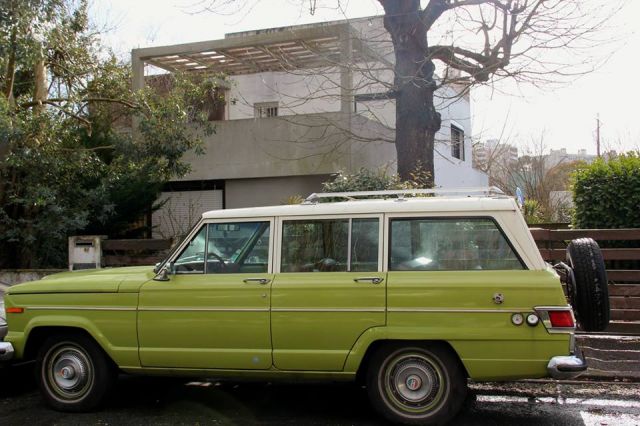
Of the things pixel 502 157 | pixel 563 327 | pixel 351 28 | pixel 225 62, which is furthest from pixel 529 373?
pixel 502 157

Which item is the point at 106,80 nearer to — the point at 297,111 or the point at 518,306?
the point at 297,111

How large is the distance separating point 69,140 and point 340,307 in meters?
10.1

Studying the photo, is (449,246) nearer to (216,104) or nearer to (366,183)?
(366,183)

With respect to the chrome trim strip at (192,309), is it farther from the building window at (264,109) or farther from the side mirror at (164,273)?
the building window at (264,109)

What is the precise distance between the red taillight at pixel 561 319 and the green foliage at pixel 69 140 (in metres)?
9.67

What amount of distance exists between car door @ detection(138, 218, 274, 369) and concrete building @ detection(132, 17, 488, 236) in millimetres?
8292

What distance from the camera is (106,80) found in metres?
13.8

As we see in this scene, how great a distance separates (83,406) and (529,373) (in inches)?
150

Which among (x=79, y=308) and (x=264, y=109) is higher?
(x=264, y=109)

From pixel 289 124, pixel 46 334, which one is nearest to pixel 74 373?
pixel 46 334

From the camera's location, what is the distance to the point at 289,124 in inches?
606

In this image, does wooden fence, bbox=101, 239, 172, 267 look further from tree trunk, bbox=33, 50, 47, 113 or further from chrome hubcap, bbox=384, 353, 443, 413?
chrome hubcap, bbox=384, 353, 443, 413

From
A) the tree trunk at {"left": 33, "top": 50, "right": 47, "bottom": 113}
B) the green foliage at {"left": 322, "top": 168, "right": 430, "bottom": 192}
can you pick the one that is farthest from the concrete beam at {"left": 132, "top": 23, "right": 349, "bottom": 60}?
the green foliage at {"left": 322, "top": 168, "right": 430, "bottom": 192}

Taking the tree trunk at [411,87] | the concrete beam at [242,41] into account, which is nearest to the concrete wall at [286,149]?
the concrete beam at [242,41]
